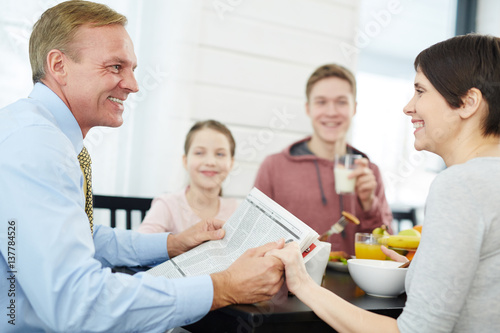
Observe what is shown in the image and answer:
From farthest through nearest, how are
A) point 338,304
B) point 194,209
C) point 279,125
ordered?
point 279,125, point 194,209, point 338,304

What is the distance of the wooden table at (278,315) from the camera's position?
3.14 ft

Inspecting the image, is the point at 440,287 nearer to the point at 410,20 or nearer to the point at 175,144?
the point at 175,144

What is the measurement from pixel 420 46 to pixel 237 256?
2.99 metres

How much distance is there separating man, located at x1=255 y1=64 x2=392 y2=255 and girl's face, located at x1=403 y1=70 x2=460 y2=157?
4.10 feet

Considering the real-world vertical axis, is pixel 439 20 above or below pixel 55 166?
above

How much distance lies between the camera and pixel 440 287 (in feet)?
2.94

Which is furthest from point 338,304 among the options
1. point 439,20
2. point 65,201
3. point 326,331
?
point 439,20

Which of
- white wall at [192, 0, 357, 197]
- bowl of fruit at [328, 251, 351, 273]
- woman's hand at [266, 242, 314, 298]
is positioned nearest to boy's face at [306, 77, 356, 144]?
white wall at [192, 0, 357, 197]

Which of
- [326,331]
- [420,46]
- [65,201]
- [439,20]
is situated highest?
[439,20]

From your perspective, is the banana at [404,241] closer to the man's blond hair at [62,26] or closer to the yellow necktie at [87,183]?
the yellow necktie at [87,183]

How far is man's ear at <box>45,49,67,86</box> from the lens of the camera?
1244 millimetres

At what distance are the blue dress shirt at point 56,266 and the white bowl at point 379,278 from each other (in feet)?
1.41

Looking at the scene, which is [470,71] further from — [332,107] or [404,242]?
[332,107]

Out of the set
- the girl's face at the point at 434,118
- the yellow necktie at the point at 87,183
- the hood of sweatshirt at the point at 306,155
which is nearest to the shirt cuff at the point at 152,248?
the yellow necktie at the point at 87,183
